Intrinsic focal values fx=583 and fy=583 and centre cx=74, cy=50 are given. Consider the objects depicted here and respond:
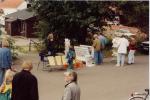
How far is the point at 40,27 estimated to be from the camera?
36344 millimetres

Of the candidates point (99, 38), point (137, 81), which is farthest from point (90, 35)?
point (137, 81)

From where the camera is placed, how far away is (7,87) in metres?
13.7

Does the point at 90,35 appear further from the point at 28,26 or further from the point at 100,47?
the point at 28,26

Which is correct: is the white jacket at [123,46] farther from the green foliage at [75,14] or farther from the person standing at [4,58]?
the person standing at [4,58]

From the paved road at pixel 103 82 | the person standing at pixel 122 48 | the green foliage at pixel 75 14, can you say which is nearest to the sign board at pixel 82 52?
the paved road at pixel 103 82

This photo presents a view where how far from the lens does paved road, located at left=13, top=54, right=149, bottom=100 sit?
1959cm

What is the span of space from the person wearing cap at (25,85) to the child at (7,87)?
2.34 feet

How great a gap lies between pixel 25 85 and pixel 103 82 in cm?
1007

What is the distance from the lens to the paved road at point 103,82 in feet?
64.3

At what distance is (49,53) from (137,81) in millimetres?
4825

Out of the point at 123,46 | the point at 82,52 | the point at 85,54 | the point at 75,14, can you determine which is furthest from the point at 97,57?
the point at 75,14

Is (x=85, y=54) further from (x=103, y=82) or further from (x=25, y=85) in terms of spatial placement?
(x=25, y=85)

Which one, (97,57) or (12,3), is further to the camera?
(12,3)

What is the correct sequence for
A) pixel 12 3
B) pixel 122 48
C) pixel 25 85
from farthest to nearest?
pixel 12 3 < pixel 122 48 < pixel 25 85
